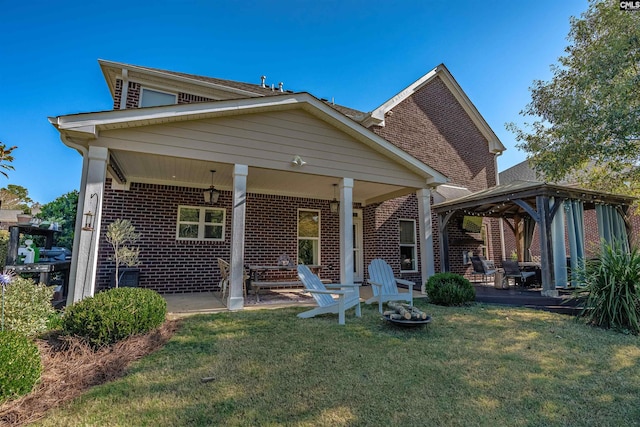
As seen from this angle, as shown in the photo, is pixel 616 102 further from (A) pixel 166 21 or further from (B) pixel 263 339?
(A) pixel 166 21

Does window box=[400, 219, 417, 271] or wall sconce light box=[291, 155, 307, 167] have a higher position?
wall sconce light box=[291, 155, 307, 167]

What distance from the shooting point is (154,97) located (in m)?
7.97

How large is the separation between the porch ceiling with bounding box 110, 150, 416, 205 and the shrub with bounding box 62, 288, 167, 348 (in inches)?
107

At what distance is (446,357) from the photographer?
3.55m

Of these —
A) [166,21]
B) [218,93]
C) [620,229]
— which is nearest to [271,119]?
[218,93]

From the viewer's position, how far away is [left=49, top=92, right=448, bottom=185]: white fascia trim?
15.5 feet

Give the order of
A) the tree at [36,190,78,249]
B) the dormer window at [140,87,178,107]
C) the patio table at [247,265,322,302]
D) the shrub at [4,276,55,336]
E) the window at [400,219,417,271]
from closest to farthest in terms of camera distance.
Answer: the shrub at [4,276,55,336] → the patio table at [247,265,322,302] → the dormer window at [140,87,178,107] → the window at [400,219,417,271] → the tree at [36,190,78,249]

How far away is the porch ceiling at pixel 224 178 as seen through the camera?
6102 mm

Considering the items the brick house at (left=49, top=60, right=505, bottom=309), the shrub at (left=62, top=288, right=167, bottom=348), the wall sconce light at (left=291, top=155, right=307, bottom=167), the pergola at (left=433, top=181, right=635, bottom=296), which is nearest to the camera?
the shrub at (left=62, top=288, right=167, bottom=348)

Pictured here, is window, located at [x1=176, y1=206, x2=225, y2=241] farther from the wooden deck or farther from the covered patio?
the wooden deck

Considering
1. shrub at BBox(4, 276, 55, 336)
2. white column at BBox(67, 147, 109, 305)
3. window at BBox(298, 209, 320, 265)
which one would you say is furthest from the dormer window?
shrub at BBox(4, 276, 55, 336)

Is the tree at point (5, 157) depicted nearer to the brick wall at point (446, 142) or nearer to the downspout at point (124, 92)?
the downspout at point (124, 92)

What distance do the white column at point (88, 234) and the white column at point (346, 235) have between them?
4.38m

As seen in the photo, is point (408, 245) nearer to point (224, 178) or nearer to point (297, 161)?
point (297, 161)
